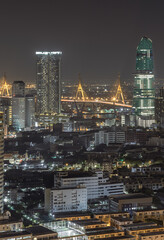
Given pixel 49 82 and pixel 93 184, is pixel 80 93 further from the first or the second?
pixel 93 184

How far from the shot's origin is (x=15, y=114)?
37500mm

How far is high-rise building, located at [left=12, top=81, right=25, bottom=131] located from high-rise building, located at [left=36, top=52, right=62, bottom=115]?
312 centimetres

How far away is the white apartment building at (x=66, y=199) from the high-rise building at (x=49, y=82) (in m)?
24.0

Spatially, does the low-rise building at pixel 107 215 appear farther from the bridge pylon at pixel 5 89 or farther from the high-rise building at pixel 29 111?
the bridge pylon at pixel 5 89

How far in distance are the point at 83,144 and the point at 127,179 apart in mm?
10100

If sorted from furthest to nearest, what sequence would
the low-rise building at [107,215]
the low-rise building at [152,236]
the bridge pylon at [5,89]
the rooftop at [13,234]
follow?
the bridge pylon at [5,89] → the low-rise building at [107,215] → the low-rise building at [152,236] → the rooftop at [13,234]

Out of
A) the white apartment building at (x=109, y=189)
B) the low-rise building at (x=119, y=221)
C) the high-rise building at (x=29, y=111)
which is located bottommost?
the low-rise building at (x=119, y=221)

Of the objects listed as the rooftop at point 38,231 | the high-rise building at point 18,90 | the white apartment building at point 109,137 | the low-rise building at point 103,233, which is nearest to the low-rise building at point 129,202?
the low-rise building at point 103,233

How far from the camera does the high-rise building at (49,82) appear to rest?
4194 cm

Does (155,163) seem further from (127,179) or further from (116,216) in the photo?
(116,216)

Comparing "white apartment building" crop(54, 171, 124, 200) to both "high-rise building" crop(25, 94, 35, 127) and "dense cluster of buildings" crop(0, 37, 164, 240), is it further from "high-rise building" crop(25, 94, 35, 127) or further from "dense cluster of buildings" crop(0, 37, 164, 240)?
"high-rise building" crop(25, 94, 35, 127)

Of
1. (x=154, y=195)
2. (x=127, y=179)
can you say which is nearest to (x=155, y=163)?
(x=127, y=179)

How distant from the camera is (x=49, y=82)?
42000 mm

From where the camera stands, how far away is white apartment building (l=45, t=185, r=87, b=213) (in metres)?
17.6
